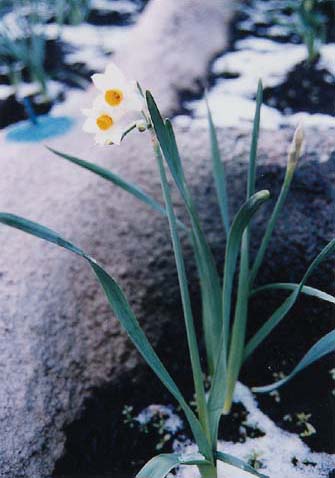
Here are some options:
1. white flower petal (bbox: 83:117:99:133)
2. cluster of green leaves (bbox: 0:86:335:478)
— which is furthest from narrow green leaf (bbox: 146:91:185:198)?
white flower petal (bbox: 83:117:99:133)

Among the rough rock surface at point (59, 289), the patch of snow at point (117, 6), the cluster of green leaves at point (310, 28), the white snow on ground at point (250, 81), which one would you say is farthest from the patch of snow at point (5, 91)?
the cluster of green leaves at point (310, 28)

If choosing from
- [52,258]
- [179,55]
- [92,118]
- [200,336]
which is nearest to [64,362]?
[52,258]

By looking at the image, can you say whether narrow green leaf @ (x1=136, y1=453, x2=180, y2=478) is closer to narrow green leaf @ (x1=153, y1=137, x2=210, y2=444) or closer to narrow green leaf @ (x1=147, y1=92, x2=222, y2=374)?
narrow green leaf @ (x1=153, y1=137, x2=210, y2=444)

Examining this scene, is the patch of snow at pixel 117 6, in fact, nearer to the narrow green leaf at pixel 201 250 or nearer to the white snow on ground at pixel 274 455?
the narrow green leaf at pixel 201 250

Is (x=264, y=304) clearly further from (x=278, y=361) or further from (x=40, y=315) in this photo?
(x=40, y=315)

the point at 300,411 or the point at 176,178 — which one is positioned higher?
the point at 176,178

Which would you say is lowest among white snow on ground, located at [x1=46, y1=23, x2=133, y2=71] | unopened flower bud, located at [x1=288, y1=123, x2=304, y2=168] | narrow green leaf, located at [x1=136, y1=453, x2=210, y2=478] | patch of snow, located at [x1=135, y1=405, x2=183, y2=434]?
patch of snow, located at [x1=135, y1=405, x2=183, y2=434]
